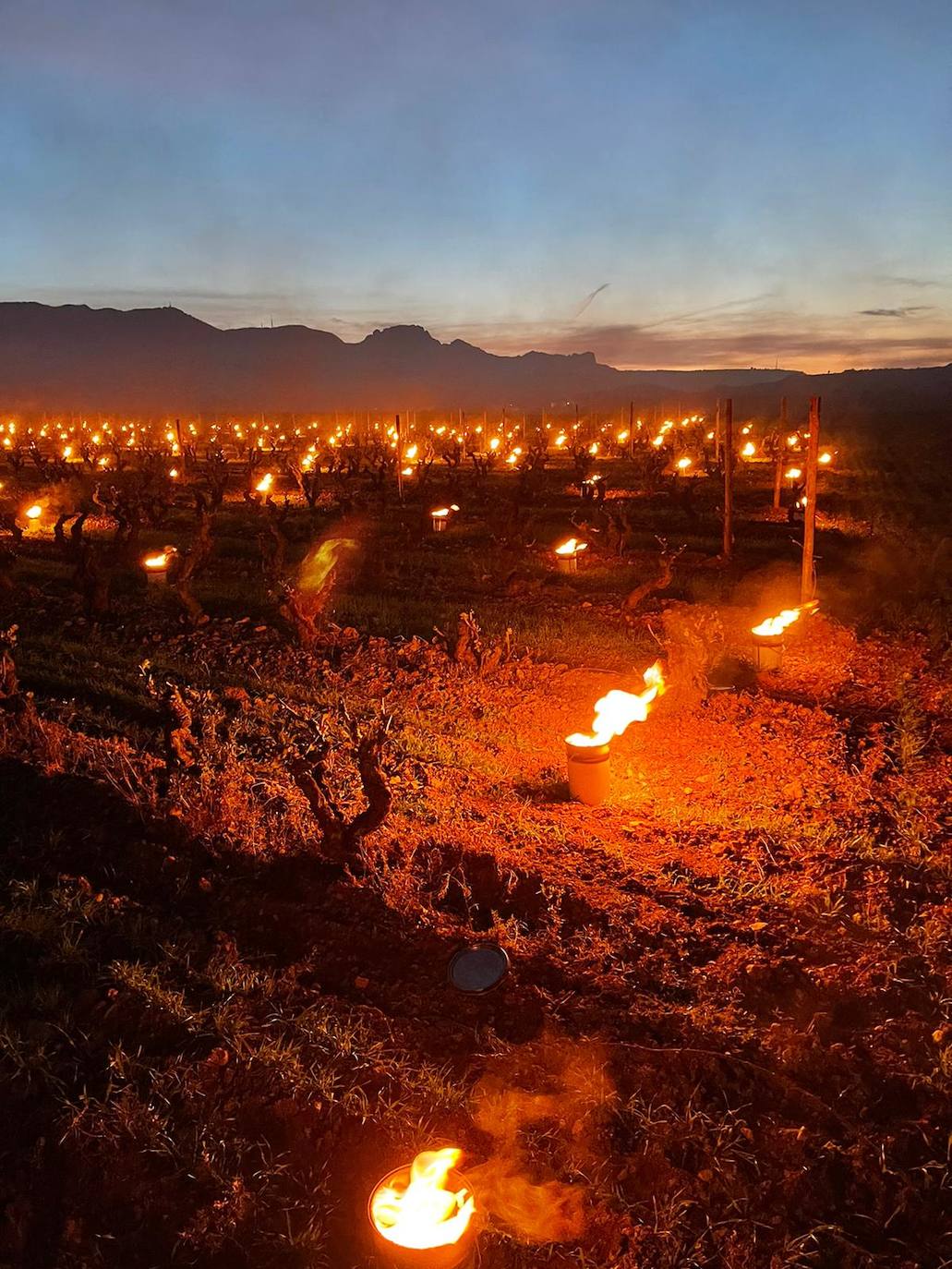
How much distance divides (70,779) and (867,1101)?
5212 millimetres

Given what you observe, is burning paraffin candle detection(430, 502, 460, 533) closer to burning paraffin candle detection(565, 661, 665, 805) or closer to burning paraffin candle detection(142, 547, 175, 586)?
burning paraffin candle detection(142, 547, 175, 586)

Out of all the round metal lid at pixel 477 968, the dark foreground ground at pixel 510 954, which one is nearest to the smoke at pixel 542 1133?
the dark foreground ground at pixel 510 954

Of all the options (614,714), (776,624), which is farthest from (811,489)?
(614,714)

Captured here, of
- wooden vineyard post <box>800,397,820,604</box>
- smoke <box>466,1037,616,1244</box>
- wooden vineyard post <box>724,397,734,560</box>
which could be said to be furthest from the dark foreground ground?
wooden vineyard post <box>724,397,734,560</box>

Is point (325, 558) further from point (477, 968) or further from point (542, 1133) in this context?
point (542, 1133)

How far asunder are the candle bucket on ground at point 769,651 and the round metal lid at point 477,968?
5.38 m

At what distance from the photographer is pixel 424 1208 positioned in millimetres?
2820

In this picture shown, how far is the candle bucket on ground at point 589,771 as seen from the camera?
6.00 metres

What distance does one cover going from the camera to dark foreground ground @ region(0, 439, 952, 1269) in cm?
299

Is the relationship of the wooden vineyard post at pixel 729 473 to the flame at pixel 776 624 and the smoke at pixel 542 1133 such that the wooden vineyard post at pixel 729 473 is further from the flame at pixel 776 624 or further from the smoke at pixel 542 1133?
the smoke at pixel 542 1133

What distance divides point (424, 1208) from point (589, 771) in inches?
136

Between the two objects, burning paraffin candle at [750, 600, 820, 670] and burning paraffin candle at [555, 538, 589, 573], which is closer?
burning paraffin candle at [750, 600, 820, 670]

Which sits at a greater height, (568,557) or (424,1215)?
(568,557)

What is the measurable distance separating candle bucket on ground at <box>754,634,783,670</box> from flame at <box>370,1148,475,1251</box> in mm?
6694
